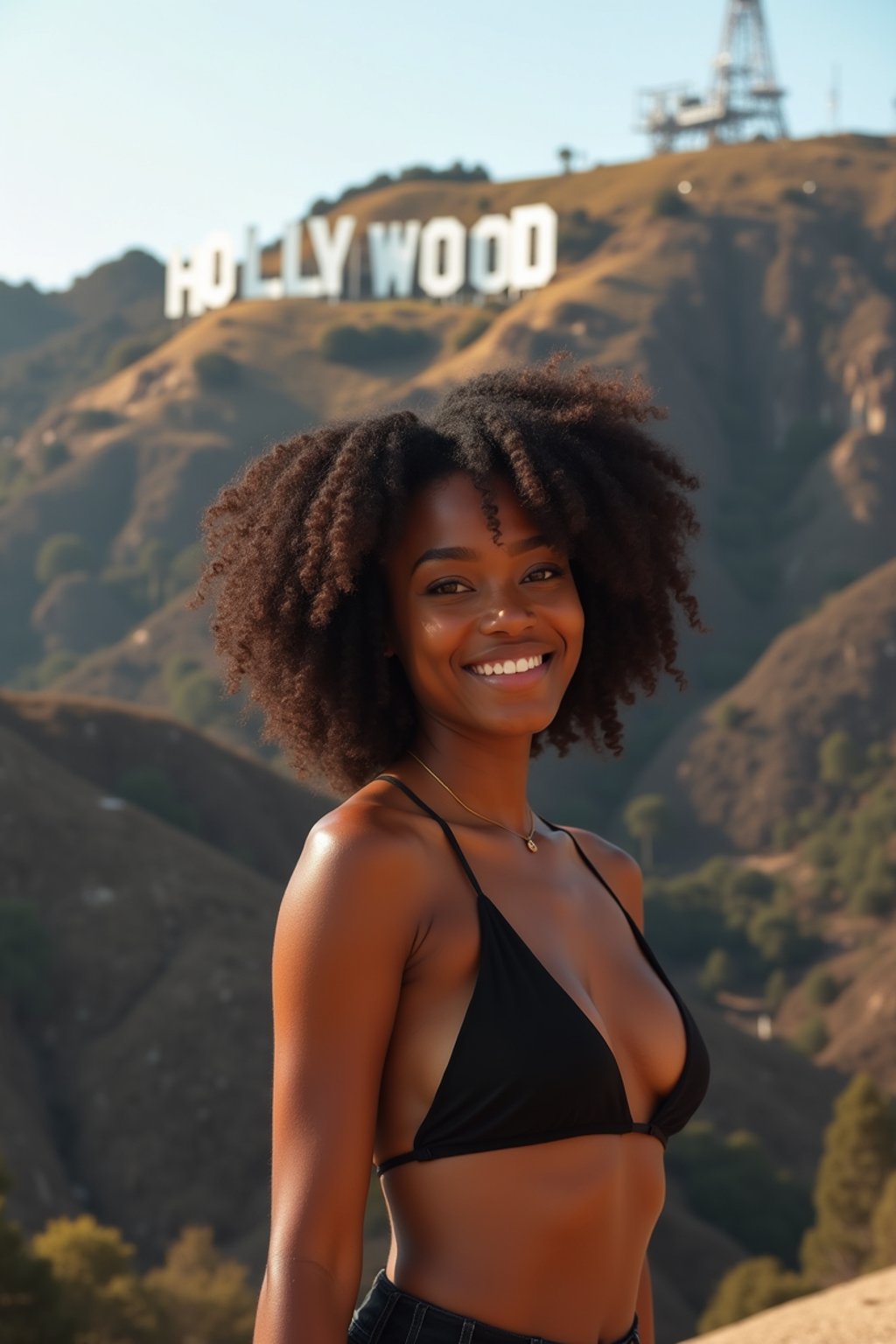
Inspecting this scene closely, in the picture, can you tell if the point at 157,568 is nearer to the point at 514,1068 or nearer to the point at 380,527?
the point at 380,527

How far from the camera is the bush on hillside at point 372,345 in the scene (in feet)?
401

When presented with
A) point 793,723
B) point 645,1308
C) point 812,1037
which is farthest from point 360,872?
point 793,723

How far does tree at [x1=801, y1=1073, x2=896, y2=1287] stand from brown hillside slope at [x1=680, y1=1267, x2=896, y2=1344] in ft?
94.1

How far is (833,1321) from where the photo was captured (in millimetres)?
9641

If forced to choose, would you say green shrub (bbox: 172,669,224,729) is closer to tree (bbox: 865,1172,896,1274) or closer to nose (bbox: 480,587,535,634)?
tree (bbox: 865,1172,896,1274)

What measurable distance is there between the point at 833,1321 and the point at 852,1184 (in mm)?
31046

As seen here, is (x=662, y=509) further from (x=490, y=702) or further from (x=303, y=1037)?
(x=303, y=1037)

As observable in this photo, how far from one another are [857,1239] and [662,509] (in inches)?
1485

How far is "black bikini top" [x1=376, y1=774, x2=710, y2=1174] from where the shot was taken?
2885 mm

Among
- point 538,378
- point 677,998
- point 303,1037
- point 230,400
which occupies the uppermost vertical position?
point 538,378

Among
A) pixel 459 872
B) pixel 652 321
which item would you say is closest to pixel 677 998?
pixel 459 872

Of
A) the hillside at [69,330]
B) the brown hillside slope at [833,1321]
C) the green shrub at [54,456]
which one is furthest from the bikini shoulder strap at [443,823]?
the hillside at [69,330]

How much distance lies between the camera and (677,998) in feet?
11.5

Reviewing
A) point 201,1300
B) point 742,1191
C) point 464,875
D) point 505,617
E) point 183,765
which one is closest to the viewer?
point 464,875
